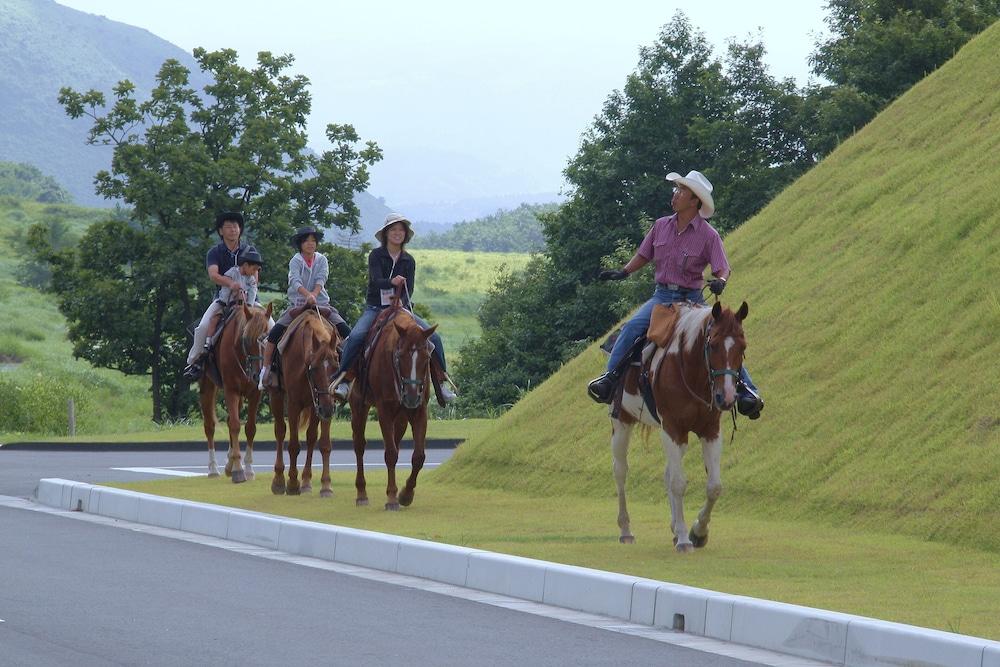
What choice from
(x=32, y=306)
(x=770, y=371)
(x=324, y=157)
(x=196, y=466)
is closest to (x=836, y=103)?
(x=324, y=157)

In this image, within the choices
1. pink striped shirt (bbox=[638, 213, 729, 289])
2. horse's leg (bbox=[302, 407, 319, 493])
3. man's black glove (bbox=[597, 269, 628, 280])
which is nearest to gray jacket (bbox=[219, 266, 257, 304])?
horse's leg (bbox=[302, 407, 319, 493])

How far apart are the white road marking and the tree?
40321 mm

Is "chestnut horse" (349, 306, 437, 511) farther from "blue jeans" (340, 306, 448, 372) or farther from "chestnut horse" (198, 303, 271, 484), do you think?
"chestnut horse" (198, 303, 271, 484)

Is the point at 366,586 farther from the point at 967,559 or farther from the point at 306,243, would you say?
the point at 306,243

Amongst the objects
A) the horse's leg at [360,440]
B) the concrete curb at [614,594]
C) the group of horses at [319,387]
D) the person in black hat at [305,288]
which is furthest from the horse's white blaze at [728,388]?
the person in black hat at [305,288]

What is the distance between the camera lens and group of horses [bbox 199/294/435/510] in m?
17.0

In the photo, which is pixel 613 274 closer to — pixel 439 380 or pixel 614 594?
pixel 439 380

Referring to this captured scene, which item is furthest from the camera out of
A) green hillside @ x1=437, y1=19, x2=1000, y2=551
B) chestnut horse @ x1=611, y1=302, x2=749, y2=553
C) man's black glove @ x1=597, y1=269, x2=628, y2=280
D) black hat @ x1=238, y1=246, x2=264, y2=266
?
black hat @ x1=238, y1=246, x2=264, y2=266

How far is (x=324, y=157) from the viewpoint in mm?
61625

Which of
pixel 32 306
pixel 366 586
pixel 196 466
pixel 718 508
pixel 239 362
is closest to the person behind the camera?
pixel 366 586

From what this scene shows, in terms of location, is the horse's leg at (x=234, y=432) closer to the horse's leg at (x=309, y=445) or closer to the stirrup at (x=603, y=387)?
the horse's leg at (x=309, y=445)

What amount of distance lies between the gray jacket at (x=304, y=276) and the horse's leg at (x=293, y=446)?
1273mm

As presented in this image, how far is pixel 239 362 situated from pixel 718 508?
718 cm

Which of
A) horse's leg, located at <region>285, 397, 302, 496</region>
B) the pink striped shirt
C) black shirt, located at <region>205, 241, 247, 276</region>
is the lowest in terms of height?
horse's leg, located at <region>285, 397, 302, 496</region>
